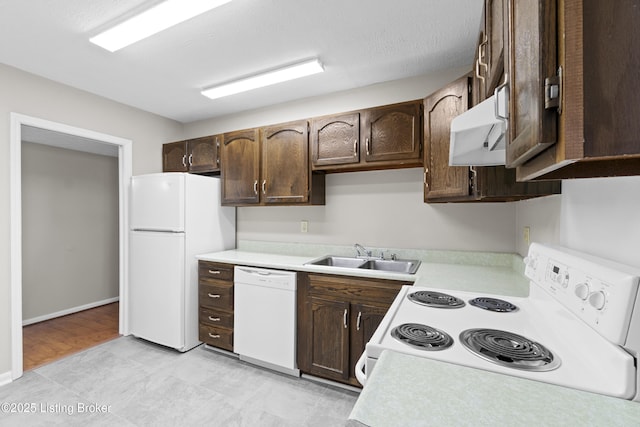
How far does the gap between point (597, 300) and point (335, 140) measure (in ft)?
6.75

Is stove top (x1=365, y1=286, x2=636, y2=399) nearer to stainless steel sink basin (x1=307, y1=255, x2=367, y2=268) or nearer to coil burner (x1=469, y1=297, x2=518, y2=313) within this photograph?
coil burner (x1=469, y1=297, x2=518, y2=313)

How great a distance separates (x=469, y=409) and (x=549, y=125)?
554 mm

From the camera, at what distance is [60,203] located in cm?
372

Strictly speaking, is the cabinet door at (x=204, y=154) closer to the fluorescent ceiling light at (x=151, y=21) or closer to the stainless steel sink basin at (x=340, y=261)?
the fluorescent ceiling light at (x=151, y=21)

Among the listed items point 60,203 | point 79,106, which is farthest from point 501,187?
point 60,203

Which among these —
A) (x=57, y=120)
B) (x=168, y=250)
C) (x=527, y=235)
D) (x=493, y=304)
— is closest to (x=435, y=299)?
(x=493, y=304)

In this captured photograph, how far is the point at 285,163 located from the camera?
2678 mm

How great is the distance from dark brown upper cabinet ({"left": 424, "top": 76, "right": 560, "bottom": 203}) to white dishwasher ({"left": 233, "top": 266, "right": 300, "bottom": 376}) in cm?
128

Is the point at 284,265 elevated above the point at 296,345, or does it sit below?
above

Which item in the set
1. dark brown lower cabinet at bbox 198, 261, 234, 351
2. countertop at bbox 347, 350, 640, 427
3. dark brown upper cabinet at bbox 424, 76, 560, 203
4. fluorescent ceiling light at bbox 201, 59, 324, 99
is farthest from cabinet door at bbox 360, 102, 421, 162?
countertop at bbox 347, 350, 640, 427

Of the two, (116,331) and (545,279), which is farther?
(116,331)

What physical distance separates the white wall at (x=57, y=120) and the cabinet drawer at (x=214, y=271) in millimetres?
1394

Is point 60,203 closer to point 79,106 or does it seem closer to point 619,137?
point 79,106

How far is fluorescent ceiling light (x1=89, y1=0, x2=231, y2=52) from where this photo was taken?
1538mm
